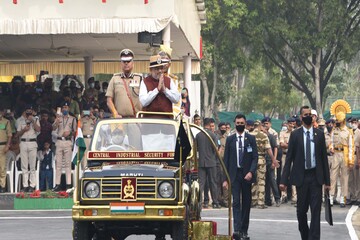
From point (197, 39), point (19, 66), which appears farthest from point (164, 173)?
point (19, 66)

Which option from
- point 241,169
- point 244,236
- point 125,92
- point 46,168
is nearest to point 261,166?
point 46,168

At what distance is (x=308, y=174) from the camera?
1683 centimetres

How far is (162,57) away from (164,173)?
2.15 m

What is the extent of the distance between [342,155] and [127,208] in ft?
49.9

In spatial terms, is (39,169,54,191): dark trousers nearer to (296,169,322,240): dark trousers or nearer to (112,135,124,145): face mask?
(296,169,322,240): dark trousers

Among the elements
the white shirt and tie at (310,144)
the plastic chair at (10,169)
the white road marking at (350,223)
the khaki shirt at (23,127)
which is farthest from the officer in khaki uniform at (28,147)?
the white shirt and tie at (310,144)

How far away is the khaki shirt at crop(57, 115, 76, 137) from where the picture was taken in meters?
27.7

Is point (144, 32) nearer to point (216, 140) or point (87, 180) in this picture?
point (216, 140)

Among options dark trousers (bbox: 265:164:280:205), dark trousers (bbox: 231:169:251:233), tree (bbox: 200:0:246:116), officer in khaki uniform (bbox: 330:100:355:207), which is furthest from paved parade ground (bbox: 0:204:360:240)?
tree (bbox: 200:0:246:116)

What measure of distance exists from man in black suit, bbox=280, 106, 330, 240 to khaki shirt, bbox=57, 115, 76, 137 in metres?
11.5

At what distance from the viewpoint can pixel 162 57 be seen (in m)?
15.5

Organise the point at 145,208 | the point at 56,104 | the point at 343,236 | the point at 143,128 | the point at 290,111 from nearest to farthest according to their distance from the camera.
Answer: the point at 145,208, the point at 143,128, the point at 343,236, the point at 56,104, the point at 290,111

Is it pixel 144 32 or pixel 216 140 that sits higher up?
pixel 144 32

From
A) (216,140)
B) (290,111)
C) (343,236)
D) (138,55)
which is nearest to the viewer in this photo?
(343,236)
